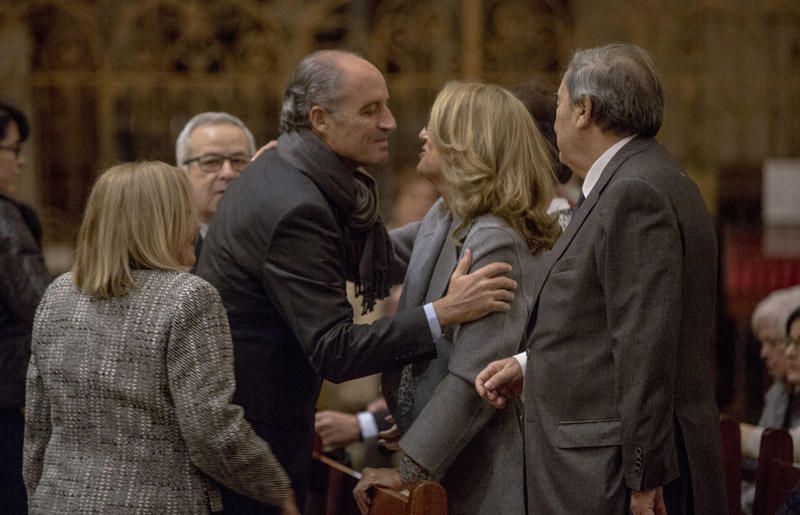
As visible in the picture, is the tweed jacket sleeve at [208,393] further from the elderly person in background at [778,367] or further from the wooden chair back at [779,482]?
the elderly person in background at [778,367]

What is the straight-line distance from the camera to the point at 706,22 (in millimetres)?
7746

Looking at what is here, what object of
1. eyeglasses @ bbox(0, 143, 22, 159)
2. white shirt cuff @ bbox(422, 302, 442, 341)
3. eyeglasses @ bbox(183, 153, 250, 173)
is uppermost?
eyeglasses @ bbox(0, 143, 22, 159)

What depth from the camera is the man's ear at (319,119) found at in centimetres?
328

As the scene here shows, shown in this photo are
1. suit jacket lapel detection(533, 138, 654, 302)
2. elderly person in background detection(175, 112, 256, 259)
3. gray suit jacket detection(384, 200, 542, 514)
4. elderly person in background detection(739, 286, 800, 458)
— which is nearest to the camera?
suit jacket lapel detection(533, 138, 654, 302)

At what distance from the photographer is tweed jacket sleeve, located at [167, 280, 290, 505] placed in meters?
2.65

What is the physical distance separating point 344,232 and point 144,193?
64cm

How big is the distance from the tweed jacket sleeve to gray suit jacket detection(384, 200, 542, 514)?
1.40 ft

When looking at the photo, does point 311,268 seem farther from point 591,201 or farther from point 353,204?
point 591,201

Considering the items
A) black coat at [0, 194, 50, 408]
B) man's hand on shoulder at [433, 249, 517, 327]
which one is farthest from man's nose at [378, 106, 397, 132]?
black coat at [0, 194, 50, 408]

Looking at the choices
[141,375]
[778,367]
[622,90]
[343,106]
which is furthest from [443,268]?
[778,367]

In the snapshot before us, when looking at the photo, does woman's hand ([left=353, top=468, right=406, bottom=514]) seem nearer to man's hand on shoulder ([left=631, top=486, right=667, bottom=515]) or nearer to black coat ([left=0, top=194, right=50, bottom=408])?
man's hand on shoulder ([left=631, top=486, right=667, bottom=515])

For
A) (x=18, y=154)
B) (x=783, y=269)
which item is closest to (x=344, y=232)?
(x=18, y=154)

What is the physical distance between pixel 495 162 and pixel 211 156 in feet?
4.75

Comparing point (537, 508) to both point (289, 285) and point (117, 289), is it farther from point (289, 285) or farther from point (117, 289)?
point (117, 289)
